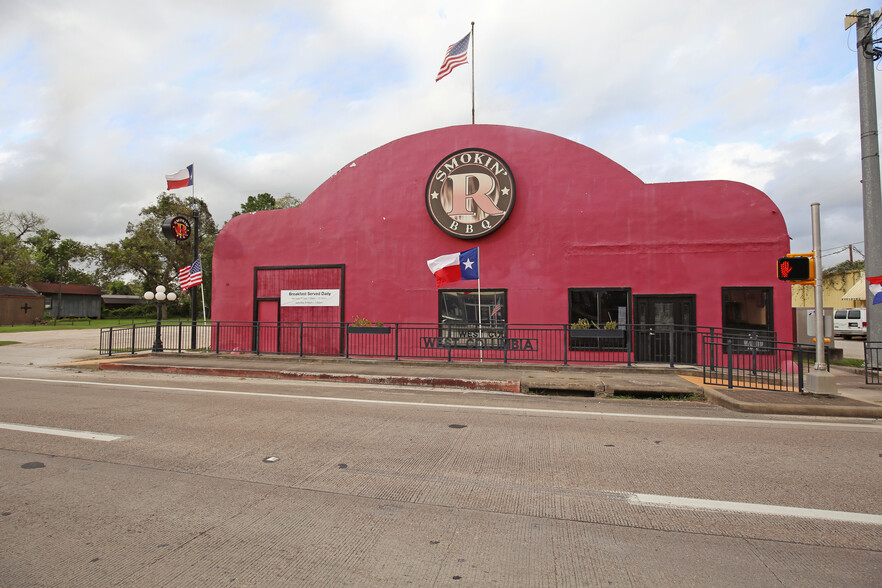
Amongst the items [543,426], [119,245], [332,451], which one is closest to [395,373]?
[543,426]

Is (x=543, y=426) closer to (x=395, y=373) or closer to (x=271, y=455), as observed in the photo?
(x=271, y=455)

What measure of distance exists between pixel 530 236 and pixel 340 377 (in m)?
7.90

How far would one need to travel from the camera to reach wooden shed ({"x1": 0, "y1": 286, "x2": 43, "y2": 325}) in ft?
151

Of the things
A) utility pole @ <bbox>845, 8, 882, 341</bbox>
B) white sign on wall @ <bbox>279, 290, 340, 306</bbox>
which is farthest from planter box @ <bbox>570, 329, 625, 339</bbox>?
white sign on wall @ <bbox>279, 290, 340, 306</bbox>

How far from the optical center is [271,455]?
579 cm

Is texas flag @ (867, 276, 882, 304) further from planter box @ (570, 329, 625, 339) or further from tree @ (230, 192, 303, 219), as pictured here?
tree @ (230, 192, 303, 219)

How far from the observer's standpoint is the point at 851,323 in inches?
1312

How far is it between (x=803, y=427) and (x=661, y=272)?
835 cm

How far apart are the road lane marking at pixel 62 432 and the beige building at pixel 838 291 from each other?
44.5 m

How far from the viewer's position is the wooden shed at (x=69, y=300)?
56.2 metres

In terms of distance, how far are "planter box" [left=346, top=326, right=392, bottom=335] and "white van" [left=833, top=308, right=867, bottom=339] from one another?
32.3m

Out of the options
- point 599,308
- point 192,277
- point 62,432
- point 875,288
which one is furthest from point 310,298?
point 875,288

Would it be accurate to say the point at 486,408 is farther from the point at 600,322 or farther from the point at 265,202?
the point at 265,202

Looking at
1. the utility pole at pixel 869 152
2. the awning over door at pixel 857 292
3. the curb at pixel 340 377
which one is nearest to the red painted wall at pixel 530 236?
the utility pole at pixel 869 152
